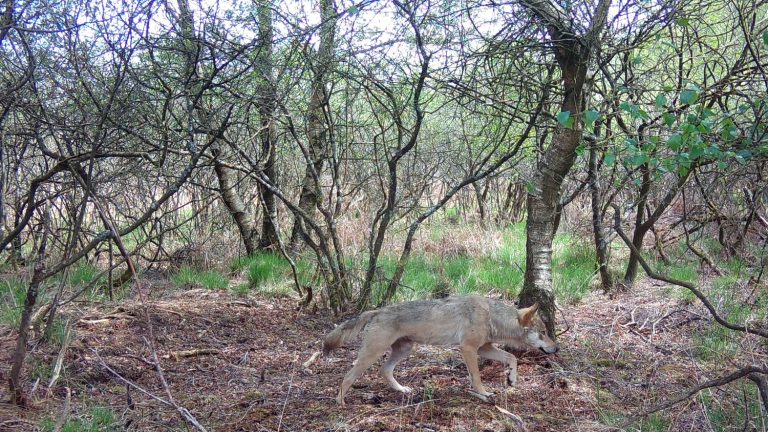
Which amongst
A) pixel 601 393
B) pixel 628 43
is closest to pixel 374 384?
pixel 601 393

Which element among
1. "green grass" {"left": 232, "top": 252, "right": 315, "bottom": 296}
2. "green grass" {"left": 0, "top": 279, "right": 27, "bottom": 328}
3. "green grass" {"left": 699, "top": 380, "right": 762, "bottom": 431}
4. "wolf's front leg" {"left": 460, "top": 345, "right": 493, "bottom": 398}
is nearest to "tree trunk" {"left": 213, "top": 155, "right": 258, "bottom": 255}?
"green grass" {"left": 232, "top": 252, "right": 315, "bottom": 296}

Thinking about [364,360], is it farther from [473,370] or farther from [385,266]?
[385,266]

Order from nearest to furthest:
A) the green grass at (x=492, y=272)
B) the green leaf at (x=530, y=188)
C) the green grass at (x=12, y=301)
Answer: the green leaf at (x=530, y=188) < the green grass at (x=12, y=301) < the green grass at (x=492, y=272)

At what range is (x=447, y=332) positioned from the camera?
6391 millimetres

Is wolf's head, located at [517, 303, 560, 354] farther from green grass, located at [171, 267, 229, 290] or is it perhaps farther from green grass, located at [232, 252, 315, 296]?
green grass, located at [171, 267, 229, 290]

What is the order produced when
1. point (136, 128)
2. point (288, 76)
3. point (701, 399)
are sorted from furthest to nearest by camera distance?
point (288, 76) < point (136, 128) < point (701, 399)

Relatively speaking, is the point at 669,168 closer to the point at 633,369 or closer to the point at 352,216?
the point at 633,369

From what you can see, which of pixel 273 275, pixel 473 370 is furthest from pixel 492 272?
pixel 473 370

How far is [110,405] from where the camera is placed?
5887 mm

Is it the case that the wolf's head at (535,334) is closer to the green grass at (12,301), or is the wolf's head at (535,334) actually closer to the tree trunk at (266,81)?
the tree trunk at (266,81)

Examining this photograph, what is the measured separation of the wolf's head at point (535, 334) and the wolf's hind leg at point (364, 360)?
55.7 inches

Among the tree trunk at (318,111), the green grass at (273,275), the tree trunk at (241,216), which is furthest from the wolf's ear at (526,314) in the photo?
the tree trunk at (241,216)

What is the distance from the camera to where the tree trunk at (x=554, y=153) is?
6328 millimetres

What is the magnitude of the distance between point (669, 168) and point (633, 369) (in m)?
2.74
